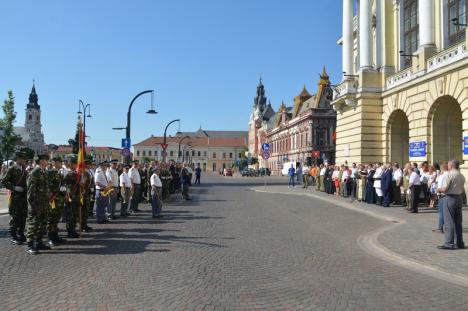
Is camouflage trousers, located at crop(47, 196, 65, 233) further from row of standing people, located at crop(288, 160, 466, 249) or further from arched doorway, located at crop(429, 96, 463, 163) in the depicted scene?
arched doorway, located at crop(429, 96, 463, 163)

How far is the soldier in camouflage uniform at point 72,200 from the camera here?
12.0m

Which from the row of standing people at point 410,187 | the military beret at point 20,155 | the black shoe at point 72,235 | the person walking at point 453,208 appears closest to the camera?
the person walking at point 453,208

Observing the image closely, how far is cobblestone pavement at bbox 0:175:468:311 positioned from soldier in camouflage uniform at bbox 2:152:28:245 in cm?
38

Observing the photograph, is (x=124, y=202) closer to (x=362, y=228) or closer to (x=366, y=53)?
(x=362, y=228)

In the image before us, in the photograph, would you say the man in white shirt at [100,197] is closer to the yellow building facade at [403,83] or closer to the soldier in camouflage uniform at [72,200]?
the soldier in camouflage uniform at [72,200]

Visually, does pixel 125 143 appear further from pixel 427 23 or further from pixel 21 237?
pixel 21 237

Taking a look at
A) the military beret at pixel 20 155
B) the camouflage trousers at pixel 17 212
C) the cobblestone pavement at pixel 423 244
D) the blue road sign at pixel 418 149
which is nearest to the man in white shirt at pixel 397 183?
the blue road sign at pixel 418 149

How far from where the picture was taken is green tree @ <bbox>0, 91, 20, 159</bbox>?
1746 inches

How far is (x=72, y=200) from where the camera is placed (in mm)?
12219

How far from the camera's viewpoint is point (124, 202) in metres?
17.0

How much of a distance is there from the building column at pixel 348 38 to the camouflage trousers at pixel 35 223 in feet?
82.4

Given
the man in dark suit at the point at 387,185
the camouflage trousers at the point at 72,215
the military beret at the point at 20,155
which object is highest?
the military beret at the point at 20,155

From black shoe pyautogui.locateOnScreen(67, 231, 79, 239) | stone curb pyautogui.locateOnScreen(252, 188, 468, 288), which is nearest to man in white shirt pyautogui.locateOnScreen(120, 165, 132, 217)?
black shoe pyautogui.locateOnScreen(67, 231, 79, 239)

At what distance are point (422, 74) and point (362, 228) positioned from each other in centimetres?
1161
